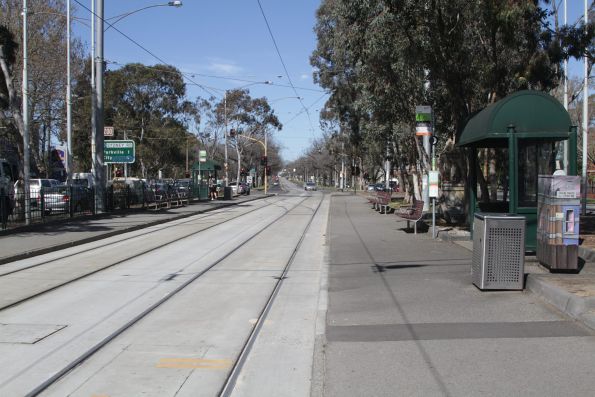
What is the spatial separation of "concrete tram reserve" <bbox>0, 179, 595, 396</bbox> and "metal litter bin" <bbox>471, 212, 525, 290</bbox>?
200 millimetres

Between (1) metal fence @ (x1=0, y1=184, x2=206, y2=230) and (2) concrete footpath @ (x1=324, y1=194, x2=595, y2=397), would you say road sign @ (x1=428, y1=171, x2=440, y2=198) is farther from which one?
(1) metal fence @ (x1=0, y1=184, x2=206, y2=230)

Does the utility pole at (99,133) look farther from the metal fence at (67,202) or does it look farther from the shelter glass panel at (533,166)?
the shelter glass panel at (533,166)

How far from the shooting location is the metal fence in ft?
63.5

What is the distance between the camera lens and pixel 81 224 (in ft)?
69.1

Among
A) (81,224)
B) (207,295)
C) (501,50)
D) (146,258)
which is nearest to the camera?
(207,295)

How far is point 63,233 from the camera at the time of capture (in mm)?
17750

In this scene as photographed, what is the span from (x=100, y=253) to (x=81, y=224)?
7.65 m

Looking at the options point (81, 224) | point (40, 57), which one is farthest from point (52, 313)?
point (40, 57)

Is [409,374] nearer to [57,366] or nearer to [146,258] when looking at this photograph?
[57,366]

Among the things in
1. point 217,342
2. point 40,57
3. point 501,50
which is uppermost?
point 40,57

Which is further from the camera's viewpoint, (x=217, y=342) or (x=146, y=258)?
(x=146, y=258)

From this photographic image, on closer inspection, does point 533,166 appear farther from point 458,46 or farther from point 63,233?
point 63,233

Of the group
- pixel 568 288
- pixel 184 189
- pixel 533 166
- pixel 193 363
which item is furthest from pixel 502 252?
pixel 184 189

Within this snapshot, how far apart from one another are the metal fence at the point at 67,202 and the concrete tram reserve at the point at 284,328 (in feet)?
23.0
